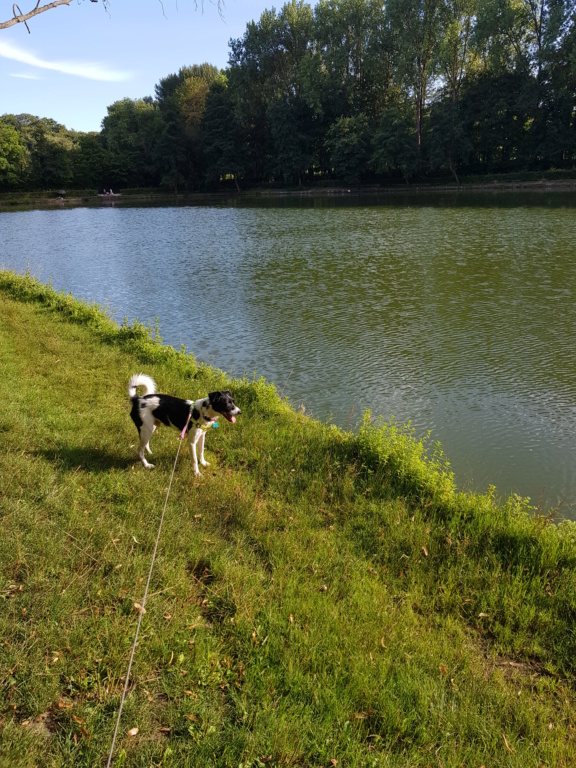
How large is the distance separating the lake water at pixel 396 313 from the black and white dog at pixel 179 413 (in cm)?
329

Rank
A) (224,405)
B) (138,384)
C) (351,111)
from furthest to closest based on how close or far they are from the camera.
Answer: (351,111), (138,384), (224,405)

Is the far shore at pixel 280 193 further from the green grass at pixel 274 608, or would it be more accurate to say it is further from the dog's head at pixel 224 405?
the dog's head at pixel 224 405

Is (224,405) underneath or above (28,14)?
underneath

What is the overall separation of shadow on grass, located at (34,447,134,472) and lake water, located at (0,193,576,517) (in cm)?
374

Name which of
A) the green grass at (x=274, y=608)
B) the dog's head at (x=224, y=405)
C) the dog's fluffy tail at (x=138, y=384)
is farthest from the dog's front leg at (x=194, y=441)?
the dog's fluffy tail at (x=138, y=384)

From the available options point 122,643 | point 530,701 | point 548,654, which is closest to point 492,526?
point 548,654

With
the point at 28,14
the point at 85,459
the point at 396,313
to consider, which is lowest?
the point at 396,313

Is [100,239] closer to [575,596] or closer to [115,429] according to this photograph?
[115,429]

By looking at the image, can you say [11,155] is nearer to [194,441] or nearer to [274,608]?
[194,441]

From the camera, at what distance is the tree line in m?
51.1

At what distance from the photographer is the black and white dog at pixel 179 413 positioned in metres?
5.29

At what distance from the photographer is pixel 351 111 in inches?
2562

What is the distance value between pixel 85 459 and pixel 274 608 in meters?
2.92

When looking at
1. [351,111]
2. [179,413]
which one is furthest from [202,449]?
[351,111]
